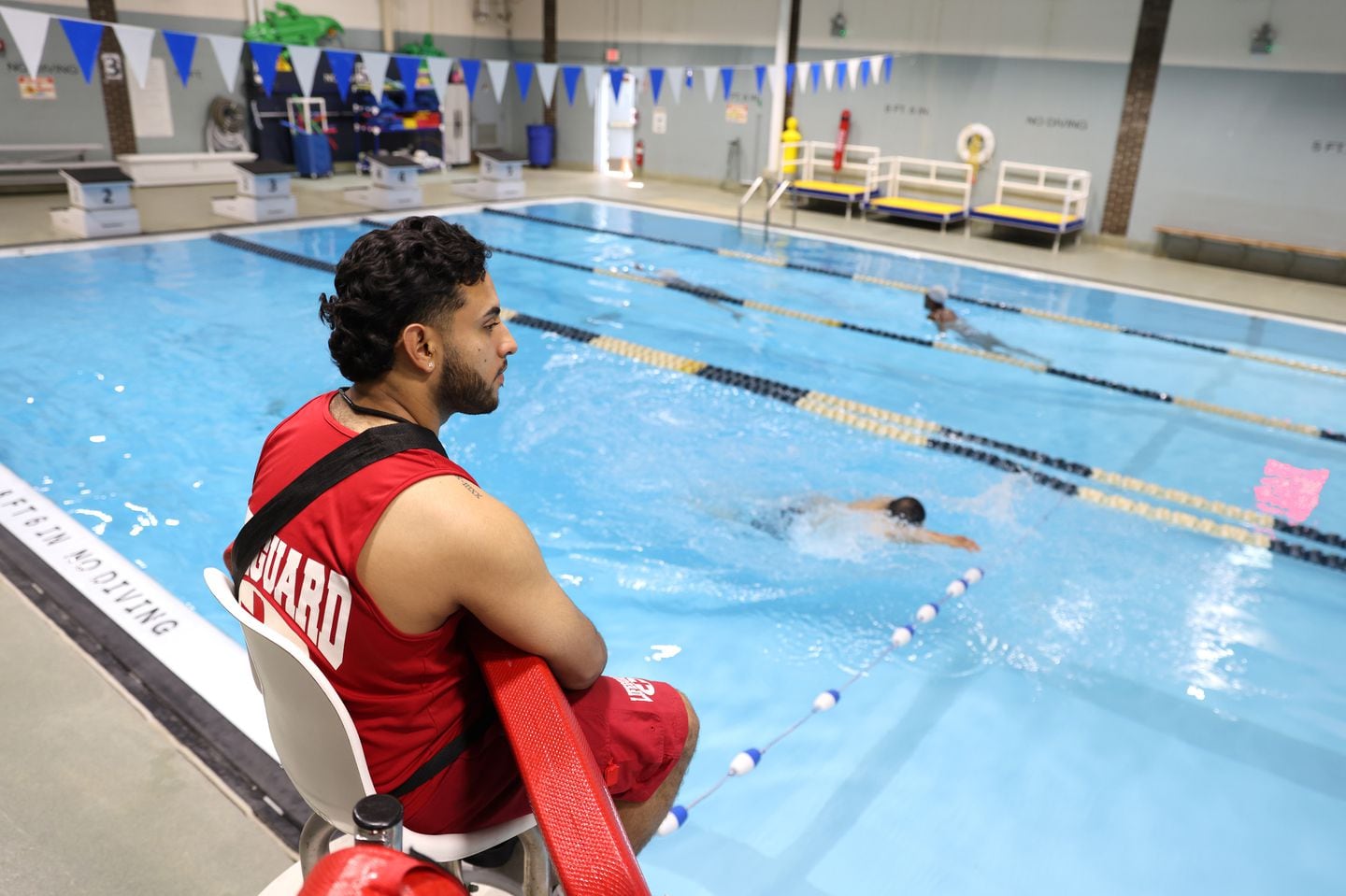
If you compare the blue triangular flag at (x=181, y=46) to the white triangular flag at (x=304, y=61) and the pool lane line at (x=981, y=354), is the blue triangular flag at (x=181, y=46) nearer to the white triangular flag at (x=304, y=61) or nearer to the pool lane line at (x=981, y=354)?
the white triangular flag at (x=304, y=61)

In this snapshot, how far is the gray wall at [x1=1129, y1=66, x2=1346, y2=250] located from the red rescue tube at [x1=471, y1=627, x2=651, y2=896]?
39.8ft

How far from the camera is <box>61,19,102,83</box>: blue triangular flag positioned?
730 centimetres

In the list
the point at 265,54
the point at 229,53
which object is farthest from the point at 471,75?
the point at 229,53

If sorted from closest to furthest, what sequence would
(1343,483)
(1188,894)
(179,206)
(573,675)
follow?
(573,675)
(1188,894)
(1343,483)
(179,206)

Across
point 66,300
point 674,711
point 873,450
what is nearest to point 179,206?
point 66,300

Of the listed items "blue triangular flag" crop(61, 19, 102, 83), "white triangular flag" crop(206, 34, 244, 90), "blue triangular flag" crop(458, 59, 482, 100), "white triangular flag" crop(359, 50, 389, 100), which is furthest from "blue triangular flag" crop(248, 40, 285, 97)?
"blue triangular flag" crop(458, 59, 482, 100)

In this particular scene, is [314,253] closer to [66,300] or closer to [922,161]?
[66,300]

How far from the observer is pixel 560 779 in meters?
1.05

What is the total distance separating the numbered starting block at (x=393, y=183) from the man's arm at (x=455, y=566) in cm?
1112

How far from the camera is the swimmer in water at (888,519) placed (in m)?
4.41

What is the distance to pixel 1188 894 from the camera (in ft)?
8.35

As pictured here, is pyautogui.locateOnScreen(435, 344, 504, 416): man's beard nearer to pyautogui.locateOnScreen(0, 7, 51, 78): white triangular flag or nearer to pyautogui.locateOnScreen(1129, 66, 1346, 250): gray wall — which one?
pyautogui.locateOnScreen(0, 7, 51, 78): white triangular flag

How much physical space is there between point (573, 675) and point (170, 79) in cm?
1474

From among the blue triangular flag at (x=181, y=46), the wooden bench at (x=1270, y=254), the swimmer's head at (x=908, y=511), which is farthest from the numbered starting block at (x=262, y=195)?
the wooden bench at (x=1270, y=254)
